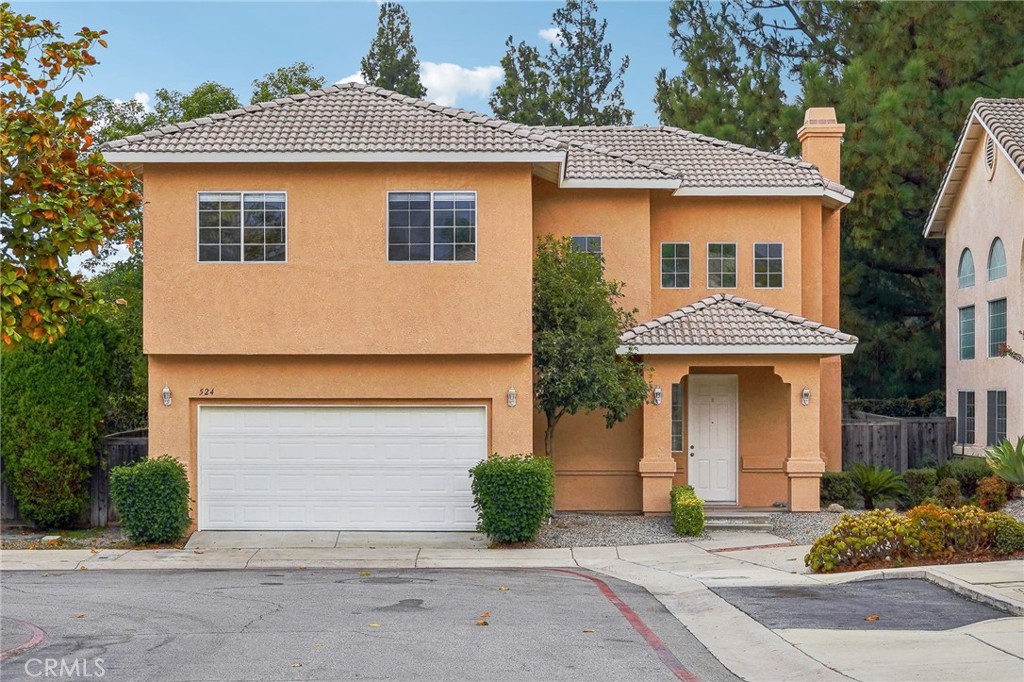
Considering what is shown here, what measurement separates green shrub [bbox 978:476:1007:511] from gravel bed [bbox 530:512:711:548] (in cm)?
565

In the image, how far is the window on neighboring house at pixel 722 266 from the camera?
936 inches

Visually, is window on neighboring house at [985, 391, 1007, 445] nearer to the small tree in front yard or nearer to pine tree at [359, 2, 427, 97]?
the small tree in front yard

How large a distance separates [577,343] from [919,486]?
319 inches

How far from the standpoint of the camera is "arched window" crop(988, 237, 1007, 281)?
2594 centimetres

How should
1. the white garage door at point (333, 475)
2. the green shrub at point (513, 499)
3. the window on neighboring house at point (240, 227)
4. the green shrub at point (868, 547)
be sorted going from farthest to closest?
1. the white garage door at point (333, 475)
2. the window on neighboring house at point (240, 227)
3. the green shrub at point (513, 499)
4. the green shrub at point (868, 547)

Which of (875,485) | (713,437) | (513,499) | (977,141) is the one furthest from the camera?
(977,141)

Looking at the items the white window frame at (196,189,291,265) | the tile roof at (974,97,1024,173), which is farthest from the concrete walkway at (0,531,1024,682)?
the tile roof at (974,97,1024,173)

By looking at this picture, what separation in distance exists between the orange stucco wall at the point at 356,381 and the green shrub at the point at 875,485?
290 inches

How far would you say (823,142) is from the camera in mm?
25359

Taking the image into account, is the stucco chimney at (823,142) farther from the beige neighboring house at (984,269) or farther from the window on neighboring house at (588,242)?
the window on neighboring house at (588,242)

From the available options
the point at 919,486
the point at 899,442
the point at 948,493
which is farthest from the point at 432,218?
the point at 899,442

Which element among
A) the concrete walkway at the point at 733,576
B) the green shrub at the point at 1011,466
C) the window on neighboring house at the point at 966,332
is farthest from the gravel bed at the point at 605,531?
the window on neighboring house at the point at 966,332

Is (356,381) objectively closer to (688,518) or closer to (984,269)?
(688,518)

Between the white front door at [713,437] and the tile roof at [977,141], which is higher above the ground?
the tile roof at [977,141]
